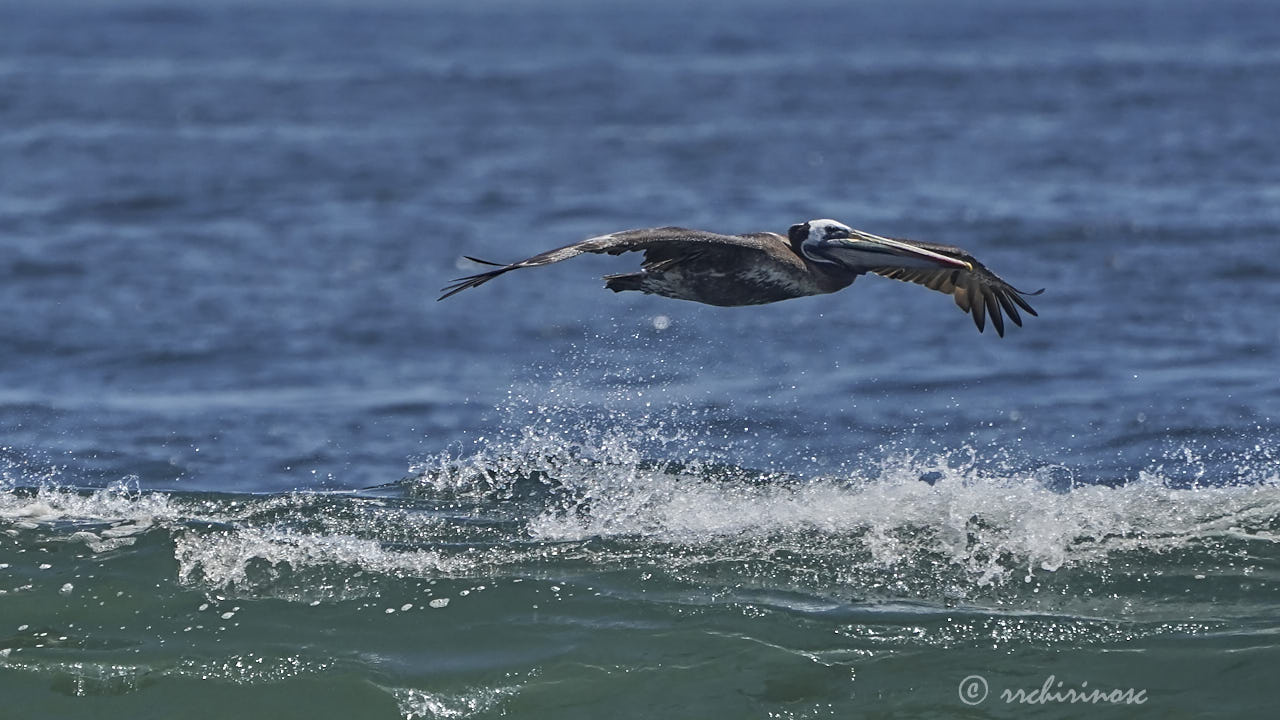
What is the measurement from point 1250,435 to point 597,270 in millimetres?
9622

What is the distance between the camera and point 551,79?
48.4 meters

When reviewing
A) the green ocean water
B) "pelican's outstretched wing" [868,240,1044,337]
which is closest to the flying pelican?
"pelican's outstretched wing" [868,240,1044,337]

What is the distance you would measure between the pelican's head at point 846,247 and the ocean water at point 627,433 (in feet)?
5.24

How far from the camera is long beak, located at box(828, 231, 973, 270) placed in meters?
9.93

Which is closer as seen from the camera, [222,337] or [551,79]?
[222,337]

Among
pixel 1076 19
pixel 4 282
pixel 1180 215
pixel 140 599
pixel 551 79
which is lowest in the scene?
pixel 140 599

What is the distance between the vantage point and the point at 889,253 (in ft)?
A: 33.2

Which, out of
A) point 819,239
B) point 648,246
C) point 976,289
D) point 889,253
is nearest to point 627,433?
point 976,289

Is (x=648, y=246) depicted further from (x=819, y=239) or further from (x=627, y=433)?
(x=627, y=433)

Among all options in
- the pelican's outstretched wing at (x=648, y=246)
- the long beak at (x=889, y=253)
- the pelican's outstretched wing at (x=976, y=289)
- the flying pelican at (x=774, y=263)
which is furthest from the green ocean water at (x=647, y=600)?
the pelican's outstretched wing at (x=648, y=246)

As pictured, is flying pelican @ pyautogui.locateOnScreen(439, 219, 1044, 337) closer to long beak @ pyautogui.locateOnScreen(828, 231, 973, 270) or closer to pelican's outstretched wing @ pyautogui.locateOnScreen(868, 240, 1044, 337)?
long beak @ pyautogui.locateOnScreen(828, 231, 973, 270)

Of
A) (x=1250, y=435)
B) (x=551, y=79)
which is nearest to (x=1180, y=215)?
(x=1250, y=435)

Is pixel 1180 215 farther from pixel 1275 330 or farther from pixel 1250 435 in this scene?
pixel 1250 435

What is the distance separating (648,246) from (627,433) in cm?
390
